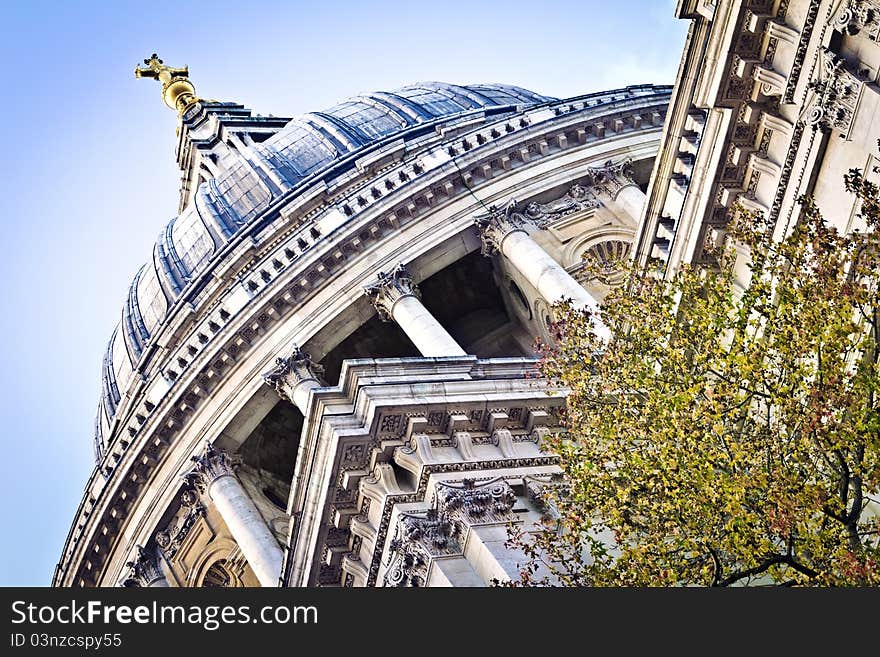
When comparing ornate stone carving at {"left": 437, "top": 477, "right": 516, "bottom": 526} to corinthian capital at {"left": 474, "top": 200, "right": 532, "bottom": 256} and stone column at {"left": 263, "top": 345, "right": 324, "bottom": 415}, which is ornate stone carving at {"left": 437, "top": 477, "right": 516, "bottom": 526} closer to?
stone column at {"left": 263, "top": 345, "right": 324, "bottom": 415}

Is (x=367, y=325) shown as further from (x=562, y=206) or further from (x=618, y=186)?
(x=618, y=186)

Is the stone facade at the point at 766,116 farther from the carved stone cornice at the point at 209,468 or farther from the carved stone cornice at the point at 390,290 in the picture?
the carved stone cornice at the point at 209,468

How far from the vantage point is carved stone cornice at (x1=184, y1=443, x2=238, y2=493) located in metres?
39.6

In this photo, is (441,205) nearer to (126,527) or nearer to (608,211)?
(608,211)

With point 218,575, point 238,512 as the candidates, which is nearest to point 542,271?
point 238,512

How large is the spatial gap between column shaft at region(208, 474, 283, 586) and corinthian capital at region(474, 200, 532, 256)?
37.6ft

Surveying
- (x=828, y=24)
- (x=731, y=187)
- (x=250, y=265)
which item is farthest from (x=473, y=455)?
(x=250, y=265)

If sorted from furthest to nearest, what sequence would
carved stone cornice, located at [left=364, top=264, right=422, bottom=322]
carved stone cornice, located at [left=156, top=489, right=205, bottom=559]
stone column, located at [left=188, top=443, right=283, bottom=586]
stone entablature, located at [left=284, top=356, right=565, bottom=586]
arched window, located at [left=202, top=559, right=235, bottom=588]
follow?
arched window, located at [left=202, top=559, right=235, bottom=588] → carved stone cornice, located at [left=156, top=489, right=205, bottom=559] → carved stone cornice, located at [left=364, top=264, right=422, bottom=322] → stone column, located at [left=188, top=443, right=283, bottom=586] → stone entablature, located at [left=284, top=356, right=565, bottom=586]

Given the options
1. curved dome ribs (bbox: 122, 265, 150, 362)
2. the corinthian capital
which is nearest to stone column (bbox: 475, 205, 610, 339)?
the corinthian capital

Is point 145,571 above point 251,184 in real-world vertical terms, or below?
below

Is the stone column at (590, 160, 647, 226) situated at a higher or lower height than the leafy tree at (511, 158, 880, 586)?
higher

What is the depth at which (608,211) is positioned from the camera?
1716 inches

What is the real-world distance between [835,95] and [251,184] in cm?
4399

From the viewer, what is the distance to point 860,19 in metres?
19.9
